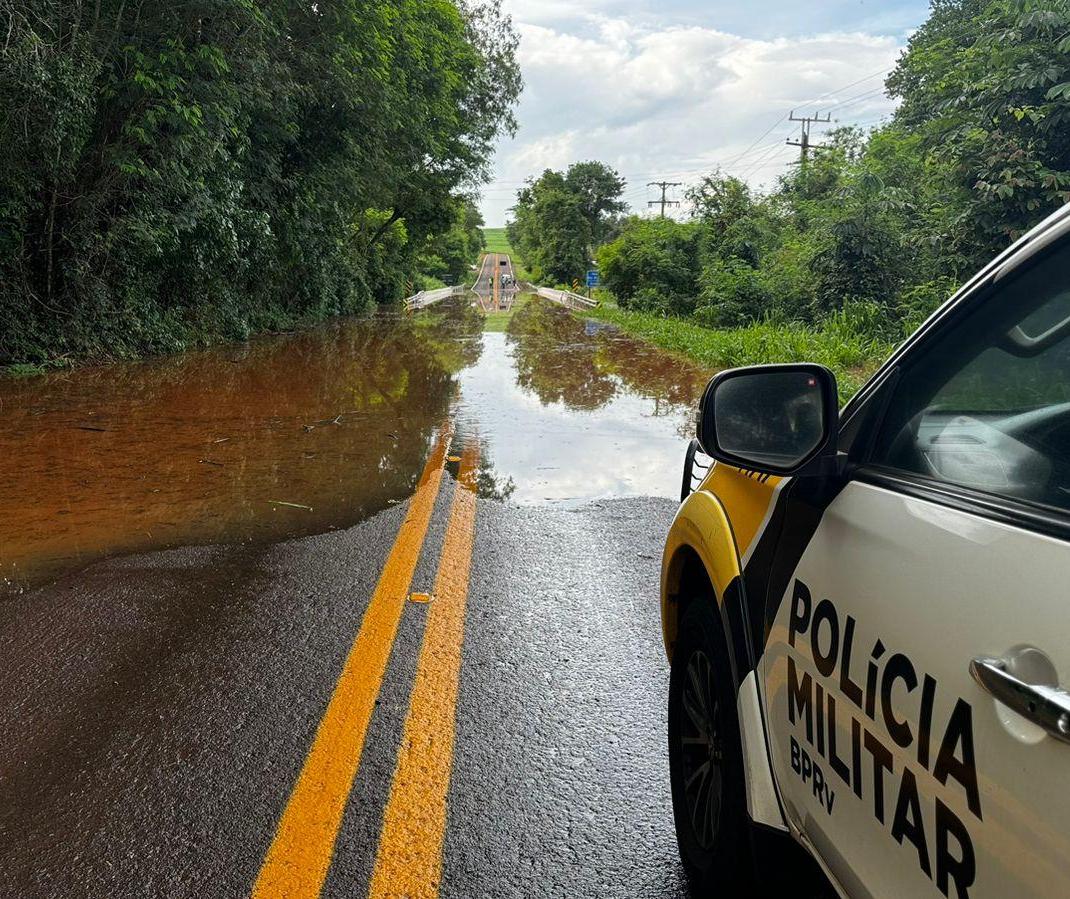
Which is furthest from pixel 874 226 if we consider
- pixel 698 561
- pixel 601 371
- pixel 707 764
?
pixel 707 764

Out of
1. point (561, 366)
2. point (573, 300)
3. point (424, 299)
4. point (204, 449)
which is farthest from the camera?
point (424, 299)

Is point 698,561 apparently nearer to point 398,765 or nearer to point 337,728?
point 398,765

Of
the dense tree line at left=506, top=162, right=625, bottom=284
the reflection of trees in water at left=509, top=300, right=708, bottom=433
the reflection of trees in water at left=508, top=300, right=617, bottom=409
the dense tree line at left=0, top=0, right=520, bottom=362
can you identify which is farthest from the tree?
the dense tree line at left=506, top=162, right=625, bottom=284

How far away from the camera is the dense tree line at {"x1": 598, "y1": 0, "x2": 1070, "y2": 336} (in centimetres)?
1032

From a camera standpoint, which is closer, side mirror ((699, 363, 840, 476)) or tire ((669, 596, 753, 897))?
side mirror ((699, 363, 840, 476))

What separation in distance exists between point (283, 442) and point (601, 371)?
7.81 m

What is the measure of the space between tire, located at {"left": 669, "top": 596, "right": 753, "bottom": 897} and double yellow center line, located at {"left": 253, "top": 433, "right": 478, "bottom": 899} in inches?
27.5

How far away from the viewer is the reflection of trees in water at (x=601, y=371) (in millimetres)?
11633

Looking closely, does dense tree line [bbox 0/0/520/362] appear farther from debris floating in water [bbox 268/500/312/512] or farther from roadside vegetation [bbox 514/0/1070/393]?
roadside vegetation [bbox 514/0/1070/393]

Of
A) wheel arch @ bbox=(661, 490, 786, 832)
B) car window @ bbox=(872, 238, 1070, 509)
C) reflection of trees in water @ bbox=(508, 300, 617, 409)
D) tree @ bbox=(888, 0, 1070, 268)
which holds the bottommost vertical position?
reflection of trees in water @ bbox=(508, 300, 617, 409)

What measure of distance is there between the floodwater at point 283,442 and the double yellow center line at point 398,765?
1700mm

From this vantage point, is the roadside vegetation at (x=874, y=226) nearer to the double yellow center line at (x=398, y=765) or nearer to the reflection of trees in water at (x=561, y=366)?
the reflection of trees in water at (x=561, y=366)

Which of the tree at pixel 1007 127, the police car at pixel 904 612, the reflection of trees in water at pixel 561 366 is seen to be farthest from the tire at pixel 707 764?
the tree at pixel 1007 127

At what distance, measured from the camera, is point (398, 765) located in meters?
2.77
